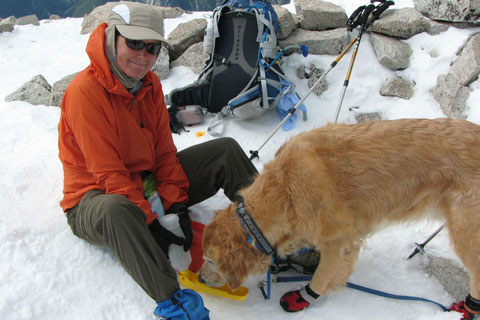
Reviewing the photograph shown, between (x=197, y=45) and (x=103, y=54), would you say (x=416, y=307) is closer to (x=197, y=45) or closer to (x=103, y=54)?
(x=103, y=54)

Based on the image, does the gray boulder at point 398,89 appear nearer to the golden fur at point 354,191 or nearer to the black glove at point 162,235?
the golden fur at point 354,191

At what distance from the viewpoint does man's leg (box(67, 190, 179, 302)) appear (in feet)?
6.95

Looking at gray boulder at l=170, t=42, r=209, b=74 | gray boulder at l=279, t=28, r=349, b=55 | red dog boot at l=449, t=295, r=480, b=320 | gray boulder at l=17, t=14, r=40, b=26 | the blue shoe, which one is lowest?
red dog boot at l=449, t=295, r=480, b=320

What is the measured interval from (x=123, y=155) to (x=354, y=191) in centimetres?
192

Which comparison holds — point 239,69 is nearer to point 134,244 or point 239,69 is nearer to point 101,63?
point 101,63

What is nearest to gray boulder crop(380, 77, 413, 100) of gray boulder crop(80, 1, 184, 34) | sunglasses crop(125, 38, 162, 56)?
sunglasses crop(125, 38, 162, 56)

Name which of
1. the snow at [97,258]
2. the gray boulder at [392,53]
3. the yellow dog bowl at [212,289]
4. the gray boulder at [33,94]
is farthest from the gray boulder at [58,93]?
the gray boulder at [392,53]

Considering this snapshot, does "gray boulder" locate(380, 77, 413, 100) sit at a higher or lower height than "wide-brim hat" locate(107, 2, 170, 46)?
lower

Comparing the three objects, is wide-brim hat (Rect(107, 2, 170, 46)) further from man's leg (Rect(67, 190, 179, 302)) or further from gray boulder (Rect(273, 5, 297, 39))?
gray boulder (Rect(273, 5, 297, 39))

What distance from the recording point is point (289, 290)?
281cm

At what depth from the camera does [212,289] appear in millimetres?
2598

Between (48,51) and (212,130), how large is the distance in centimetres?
631

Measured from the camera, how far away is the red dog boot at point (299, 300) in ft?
8.35

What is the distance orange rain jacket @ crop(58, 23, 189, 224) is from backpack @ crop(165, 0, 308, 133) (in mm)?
2274
